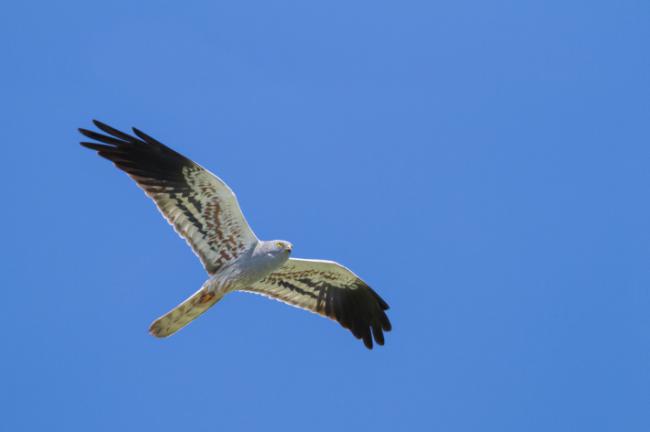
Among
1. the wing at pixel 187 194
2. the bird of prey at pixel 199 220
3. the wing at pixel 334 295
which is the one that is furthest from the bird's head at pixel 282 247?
the wing at pixel 334 295

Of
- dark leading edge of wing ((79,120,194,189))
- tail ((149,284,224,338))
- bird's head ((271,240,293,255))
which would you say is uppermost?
dark leading edge of wing ((79,120,194,189))

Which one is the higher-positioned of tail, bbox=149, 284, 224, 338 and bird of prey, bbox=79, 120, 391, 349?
bird of prey, bbox=79, 120, 391, 349

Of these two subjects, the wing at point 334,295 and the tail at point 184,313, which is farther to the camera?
the wing at point 334,295

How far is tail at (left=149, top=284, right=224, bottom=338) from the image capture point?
621 inches

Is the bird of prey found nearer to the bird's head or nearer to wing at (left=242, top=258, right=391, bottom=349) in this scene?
the bird's head

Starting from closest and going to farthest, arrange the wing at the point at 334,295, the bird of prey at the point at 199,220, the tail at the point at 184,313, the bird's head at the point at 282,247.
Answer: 1. the tail at the point at 184,313
2. the bird of prey at the point at 199,220
3. the bird's head at the point at 282,247
4. the wing at the point at 334,295

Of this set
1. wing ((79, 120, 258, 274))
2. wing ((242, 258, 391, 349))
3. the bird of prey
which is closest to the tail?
the bird of prey

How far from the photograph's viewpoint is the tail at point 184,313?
15.8 metres

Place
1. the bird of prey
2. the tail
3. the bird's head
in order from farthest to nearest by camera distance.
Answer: the bird's head < the bird of prey < the tail

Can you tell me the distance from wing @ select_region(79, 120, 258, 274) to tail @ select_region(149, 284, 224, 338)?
2.27ft

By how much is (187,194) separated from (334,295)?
3.72 metres

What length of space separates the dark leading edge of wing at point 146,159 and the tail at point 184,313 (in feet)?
6.27

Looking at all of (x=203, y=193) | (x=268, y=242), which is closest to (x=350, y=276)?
(x=268, y=242)

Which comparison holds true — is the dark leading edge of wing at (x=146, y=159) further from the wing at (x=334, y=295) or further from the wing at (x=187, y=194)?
the wing at (x=334, y=295)
